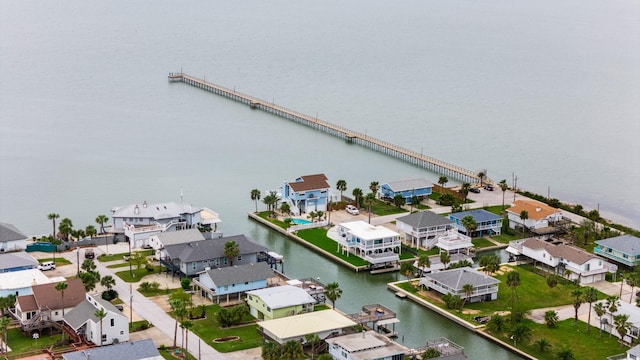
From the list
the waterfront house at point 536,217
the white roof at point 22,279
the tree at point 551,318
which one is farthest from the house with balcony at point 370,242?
the white roof at point 22,279

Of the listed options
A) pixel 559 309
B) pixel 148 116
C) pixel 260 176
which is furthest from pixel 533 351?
pixel 148 116

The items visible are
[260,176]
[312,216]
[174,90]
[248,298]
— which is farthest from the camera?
[174,90]

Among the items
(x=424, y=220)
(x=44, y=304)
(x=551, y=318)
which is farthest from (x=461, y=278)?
(x=44, y=304)

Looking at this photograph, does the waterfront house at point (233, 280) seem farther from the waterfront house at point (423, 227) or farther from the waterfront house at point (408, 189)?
the waterfront house at point (408, 189)

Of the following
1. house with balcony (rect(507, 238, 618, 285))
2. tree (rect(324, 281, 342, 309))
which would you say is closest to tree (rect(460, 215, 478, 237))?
house with balcony (rect(507, 238, 618, 285))

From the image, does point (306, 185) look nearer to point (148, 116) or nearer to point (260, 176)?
point (260, 176)

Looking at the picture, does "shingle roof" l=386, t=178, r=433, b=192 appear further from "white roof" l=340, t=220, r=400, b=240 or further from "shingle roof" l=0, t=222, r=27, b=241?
A: "shingle roof" l=0, t=222, r=27, b=241

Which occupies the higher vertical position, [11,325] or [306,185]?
[306,185]
